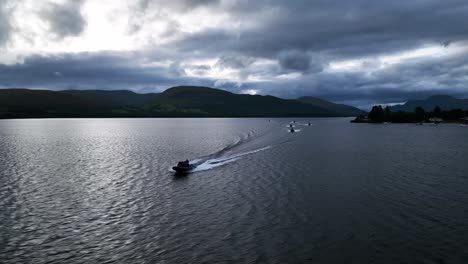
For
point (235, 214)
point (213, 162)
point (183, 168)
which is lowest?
point (235, 214)

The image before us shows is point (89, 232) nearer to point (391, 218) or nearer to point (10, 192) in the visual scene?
point (10, 192)

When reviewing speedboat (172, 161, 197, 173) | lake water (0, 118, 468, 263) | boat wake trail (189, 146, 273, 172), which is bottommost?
lake water (0, 118, 468, 263)

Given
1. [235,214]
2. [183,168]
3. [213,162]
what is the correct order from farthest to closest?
[213,162] < [183,168] < [235,214]

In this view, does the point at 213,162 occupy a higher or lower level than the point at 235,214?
higher

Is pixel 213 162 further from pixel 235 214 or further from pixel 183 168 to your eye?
pixel 235 214

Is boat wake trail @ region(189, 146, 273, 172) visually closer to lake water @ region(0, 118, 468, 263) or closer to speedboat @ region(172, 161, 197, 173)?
lake water @ region(0, 118, 468, 263)

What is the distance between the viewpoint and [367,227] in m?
38.8

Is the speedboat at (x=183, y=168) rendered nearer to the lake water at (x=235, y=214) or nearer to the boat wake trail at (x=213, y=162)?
the lake water at (x=235, y=214)

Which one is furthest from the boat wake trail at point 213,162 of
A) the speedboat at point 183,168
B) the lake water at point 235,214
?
the speedboat at point 183,168

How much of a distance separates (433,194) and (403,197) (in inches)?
219

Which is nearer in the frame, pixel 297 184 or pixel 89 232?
pixel 89 232

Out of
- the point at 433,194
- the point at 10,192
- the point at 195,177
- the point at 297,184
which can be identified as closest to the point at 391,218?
the point at 433,194

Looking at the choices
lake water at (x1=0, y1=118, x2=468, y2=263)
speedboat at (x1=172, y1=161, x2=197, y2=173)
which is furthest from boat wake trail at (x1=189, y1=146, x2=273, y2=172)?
speedboat at (x1=172, y1=161, x2=197, y2=173)

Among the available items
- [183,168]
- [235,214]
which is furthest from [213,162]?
[235,214]
